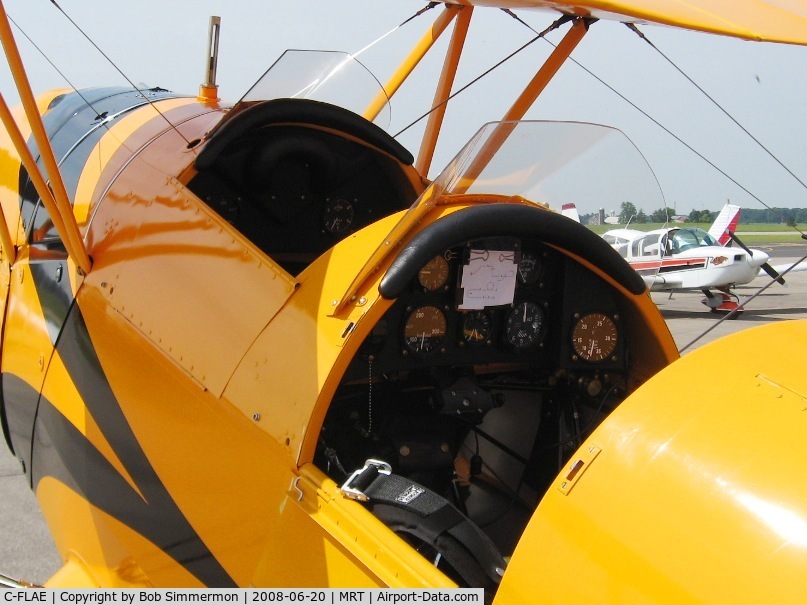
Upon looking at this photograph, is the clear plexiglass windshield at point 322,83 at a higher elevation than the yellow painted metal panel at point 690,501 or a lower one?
higher

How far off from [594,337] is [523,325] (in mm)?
263

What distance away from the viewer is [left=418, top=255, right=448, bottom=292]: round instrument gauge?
271 cm

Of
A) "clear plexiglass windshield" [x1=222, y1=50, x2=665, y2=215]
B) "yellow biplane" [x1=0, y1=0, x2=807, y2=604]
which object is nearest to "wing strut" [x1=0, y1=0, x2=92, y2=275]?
"yellow biplane" [x1=0, y1=0, x2=807, y2=604]

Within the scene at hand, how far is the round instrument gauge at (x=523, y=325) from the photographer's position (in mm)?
2955

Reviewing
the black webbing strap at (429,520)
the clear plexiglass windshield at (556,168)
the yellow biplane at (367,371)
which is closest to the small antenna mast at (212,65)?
the yellow biplane at (367,371)

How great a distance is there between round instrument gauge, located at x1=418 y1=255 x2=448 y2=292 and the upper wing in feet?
3.70

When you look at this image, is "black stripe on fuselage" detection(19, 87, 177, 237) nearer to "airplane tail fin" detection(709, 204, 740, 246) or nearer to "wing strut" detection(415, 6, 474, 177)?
"wing strut" detection(415, 6, 474, 177)

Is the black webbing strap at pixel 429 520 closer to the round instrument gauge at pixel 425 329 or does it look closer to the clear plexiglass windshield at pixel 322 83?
the round instrument gauge at pixel 425 329

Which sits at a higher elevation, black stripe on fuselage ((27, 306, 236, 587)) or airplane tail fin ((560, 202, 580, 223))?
airplane tail fin ((560, 202, 580, 223))

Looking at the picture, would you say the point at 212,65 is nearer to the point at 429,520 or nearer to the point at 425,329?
the point at 425,329

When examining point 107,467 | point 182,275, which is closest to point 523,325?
point 182,275

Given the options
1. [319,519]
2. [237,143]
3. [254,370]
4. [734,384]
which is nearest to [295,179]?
[237,143]

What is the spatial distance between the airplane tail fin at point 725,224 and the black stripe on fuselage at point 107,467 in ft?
64.6

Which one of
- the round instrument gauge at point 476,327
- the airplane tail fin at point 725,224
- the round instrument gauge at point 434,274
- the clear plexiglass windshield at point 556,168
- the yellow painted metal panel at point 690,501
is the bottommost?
the yellow painted metal panel at point 690,501
